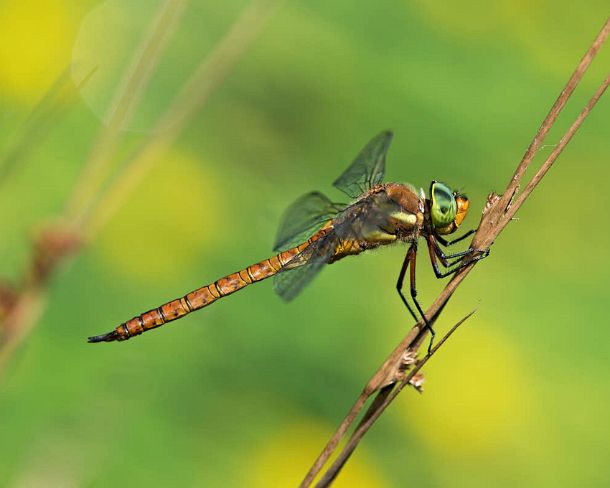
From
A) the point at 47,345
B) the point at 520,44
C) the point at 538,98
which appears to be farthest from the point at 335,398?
the point at 520,44

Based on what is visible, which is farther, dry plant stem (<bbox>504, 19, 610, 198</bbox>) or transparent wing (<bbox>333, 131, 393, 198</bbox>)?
transparent wing (<bbox>333, 131, 393, 198</bbox>)

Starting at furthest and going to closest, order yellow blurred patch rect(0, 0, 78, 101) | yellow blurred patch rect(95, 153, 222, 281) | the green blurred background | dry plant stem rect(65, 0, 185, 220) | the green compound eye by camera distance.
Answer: yellow blurred patch rect(0, 0, 78, 101) → yellow blurred patch rect(95, 153, 222, 281) → the green blurred background → the green compound eye → dry plant stem rect(65, 0, 185, 220)

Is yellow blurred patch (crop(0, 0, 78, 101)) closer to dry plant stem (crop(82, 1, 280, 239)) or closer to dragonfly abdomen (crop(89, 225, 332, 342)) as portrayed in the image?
dragonfly abdomen (crop(89, 225, 332, 342))

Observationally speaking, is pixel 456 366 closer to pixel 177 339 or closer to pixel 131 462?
pixel 177 339

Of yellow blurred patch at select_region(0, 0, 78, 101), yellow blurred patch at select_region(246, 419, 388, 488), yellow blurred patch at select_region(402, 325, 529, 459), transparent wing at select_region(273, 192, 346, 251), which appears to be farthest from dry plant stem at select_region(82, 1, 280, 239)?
yellow blurred patch at select_region(0, 0, 78, 101)

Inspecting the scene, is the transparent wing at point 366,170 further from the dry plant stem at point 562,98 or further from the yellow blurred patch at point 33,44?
the yellow blurred patch at point 33,44

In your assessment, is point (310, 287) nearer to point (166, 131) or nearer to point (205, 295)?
point (205, 295)

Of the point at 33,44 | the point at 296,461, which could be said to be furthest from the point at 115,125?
the point at 33,44
